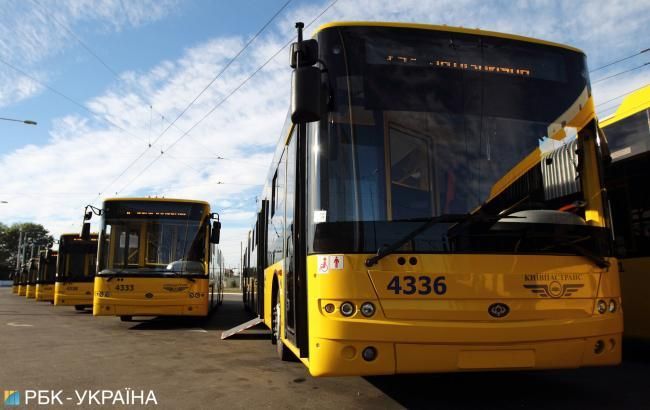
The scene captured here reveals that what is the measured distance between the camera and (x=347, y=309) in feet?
13.7

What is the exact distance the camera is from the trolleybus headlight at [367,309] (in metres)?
4.16

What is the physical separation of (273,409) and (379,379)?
5.28 ft

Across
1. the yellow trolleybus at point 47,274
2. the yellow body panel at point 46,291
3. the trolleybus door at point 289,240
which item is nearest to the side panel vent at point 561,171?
the trolleybus door at point 289,240

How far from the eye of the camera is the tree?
351ft

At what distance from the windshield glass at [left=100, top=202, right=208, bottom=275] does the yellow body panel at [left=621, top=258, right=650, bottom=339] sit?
27.7 ft

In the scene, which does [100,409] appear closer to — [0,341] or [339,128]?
[339,128]

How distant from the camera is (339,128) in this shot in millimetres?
4535

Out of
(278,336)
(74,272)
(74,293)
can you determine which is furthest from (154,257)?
(74,272)

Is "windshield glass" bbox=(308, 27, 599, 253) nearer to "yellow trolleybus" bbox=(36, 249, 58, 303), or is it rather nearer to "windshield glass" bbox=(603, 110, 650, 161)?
"windshield glass" bbox=(603, 110, 650, 161)

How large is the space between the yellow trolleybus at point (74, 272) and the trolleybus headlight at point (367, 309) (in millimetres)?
15524

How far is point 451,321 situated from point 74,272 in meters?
17.1

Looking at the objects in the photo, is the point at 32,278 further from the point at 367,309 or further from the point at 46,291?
the point at 367,309

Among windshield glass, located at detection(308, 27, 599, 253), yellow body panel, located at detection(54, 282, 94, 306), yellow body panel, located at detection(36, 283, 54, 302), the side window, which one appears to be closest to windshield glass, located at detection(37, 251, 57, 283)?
yellow body panel, located at detection(36, 283, 54, 302)

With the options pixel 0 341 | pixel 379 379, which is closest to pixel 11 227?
pixel 0 341
